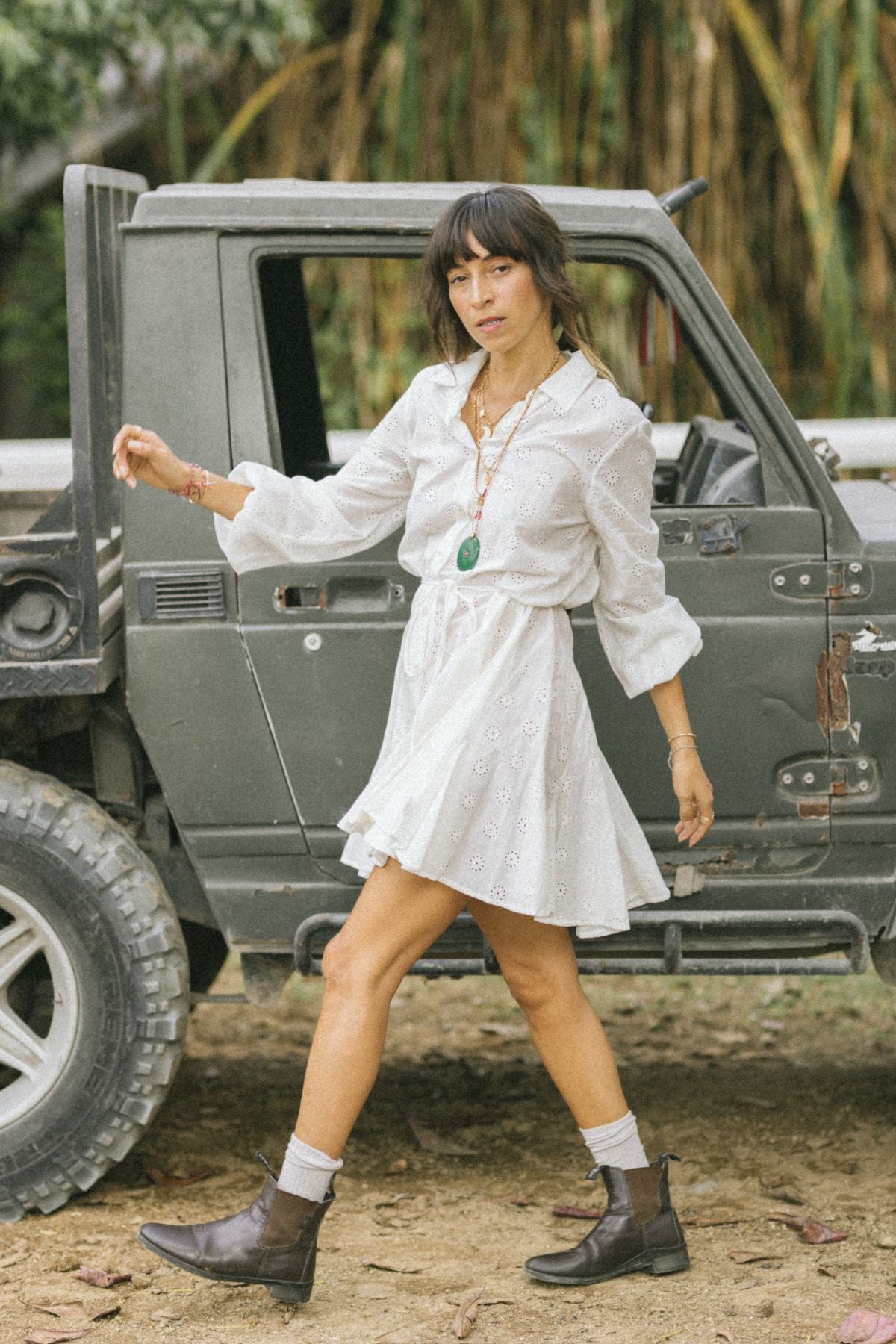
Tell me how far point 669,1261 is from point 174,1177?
3.87ft

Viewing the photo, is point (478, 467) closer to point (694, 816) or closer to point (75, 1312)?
point (694, 816)

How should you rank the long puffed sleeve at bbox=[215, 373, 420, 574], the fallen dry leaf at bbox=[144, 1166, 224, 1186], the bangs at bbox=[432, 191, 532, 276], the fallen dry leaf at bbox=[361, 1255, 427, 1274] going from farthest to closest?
the fallen dry leaf at bbox=[144, 1166, 224, 1186] → the fallen dry leaf at bbox=[361, 1255, 427, 1274] → the long puffed sleeve at bbox=[215, 373, 420, 574] → the bangs at bbox=[432, 191, 532, 276]

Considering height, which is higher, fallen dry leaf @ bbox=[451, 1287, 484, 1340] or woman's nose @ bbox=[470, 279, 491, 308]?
woman's nose @ bbox=[470, 279, 491, 308]

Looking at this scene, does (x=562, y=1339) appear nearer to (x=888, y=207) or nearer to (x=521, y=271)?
(x=521, y=271)

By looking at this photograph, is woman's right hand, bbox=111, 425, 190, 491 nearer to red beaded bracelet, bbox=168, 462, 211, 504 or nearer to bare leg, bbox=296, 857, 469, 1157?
red beaded bracelet, bbox=168, 462, 211, 504

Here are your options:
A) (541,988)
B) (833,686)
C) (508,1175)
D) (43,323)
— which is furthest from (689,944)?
(43,323)

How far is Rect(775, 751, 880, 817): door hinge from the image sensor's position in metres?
3.31

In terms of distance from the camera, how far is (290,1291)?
2895mm

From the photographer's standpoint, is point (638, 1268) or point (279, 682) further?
point (279, 682)

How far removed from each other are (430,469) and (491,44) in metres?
4.61

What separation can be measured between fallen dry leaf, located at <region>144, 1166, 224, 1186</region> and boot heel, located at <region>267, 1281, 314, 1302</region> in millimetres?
740

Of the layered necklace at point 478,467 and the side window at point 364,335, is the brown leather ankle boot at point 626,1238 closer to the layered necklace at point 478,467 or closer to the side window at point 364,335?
the layered necklace at point 478,467

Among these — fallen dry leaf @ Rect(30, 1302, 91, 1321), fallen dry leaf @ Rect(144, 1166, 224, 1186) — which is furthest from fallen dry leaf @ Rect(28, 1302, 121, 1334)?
fallen dry leaf @ Rect(144, 1166, 224, 1186)

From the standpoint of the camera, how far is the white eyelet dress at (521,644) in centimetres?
282
